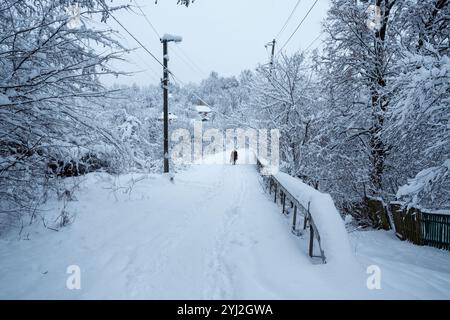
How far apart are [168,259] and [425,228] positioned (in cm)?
747

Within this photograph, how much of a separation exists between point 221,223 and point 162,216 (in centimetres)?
174

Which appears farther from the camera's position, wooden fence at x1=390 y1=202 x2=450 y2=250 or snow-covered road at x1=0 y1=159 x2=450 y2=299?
wooden fence at x1=390 y1=202 x2=450 y2=250

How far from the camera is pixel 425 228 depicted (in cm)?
844

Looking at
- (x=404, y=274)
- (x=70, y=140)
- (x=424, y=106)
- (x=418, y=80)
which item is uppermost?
(x=418, y=80)

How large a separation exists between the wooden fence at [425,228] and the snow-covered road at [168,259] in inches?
144

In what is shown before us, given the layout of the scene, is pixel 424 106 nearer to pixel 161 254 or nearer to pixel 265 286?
pixel 265 286

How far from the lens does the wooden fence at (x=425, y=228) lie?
26.5 feet

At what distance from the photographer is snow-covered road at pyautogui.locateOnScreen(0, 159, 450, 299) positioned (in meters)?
4.21

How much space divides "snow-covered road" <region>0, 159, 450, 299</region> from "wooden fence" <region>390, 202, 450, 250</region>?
365cm

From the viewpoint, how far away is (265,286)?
14.5 feet

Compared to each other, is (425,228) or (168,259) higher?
(168,259)

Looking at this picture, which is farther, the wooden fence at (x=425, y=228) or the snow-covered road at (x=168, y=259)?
the wooden fence at (x=425, y=228)
